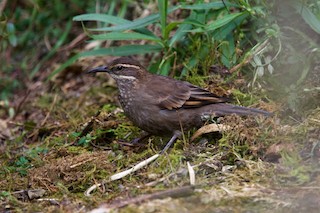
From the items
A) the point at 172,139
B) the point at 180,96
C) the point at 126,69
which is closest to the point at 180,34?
the point at 126,69

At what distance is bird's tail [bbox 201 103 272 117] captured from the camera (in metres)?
6.60

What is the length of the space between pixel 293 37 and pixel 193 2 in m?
1.26

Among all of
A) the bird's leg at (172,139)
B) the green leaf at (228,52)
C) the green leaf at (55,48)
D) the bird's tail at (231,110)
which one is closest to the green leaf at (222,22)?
the green leaf at (228,52)

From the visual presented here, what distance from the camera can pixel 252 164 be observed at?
5.88 meters

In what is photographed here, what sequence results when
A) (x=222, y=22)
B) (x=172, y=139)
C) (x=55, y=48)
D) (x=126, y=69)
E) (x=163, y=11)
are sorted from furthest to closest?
(x=55, y=48) → (x=163, y=11) → (x=126, y=69) → (x=222, y=22) → (x=172, y=139)

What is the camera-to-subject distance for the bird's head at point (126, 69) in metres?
7.32

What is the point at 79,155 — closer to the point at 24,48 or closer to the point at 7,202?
the point at 7,202

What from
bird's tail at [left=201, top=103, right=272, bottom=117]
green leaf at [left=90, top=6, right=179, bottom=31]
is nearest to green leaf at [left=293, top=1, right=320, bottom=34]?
bird's tail at [left=201, top=103, right=272, bottom=117]

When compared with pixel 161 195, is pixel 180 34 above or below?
above

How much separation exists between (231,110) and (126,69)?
4.38 feet

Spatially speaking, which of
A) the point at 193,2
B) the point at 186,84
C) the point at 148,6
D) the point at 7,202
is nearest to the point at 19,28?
the point at 148,6

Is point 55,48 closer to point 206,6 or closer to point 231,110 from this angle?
point 206,6

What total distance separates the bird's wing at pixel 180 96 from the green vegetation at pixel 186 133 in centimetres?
33

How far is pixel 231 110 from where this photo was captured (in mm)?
6762
